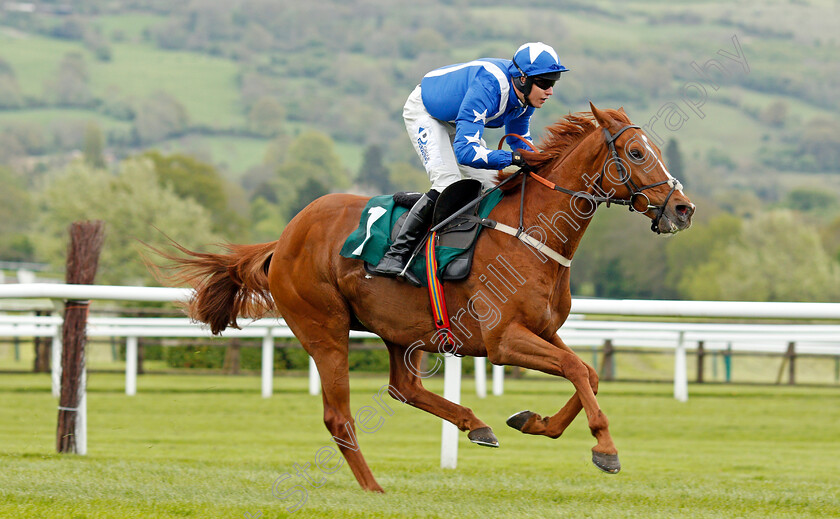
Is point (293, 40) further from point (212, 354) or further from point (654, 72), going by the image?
point (212, 354)

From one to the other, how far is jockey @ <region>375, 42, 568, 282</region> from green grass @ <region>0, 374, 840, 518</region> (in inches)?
55.6

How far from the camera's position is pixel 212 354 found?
1474cm

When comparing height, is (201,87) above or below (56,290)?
above

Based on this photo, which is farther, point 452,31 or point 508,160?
point 452,31

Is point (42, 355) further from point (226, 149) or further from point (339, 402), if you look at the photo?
point (226, 149)

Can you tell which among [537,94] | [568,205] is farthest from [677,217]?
[537,94]

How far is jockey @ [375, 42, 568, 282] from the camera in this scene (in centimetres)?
490

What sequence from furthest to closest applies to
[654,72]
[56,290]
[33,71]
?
[33,71] < [654,72] < [56,290]

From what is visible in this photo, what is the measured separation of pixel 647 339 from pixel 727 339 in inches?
40.9

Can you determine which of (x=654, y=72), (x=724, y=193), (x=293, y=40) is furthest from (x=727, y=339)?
(x=293, y=40)

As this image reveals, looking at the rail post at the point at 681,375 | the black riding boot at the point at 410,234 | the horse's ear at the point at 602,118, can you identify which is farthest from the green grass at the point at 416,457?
the horse's ear at the point at 602,118

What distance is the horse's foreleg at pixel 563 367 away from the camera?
4.32 meters

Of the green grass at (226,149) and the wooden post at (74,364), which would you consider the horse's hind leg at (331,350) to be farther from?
the green grass at (226,149)

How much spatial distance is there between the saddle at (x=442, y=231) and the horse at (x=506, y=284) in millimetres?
65
